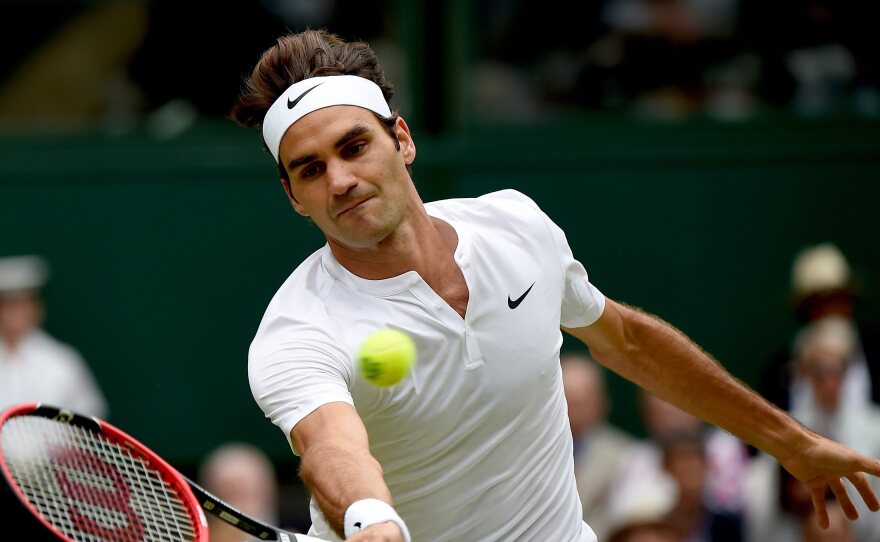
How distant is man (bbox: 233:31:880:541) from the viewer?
3703mm

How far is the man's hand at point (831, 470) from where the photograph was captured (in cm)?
432

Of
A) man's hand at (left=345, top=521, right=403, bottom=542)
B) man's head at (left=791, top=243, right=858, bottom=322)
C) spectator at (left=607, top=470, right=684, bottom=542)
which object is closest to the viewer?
man's hand at (left=345, top=521, right=403, bottom=542)

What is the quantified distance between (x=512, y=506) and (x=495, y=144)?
18.2 feet

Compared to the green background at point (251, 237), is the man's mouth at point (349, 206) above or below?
above

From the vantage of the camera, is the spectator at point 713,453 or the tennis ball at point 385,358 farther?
the spectator at point 713,453

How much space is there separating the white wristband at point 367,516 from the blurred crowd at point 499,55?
6.19 metres

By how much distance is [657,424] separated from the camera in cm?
756

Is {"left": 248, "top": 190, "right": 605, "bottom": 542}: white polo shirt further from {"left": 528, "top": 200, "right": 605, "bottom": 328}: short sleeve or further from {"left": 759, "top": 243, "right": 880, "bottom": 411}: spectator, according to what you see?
{"left": 759, "top": 243, "right": 880, "bottom": 411}: spectator

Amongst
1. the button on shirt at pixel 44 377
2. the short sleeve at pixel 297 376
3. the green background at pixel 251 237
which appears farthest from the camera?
the green background at pixel 251 237

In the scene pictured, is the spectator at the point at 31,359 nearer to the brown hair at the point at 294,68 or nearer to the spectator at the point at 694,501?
the spectator at the point at 694,501

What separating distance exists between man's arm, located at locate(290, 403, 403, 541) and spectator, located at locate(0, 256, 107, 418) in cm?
526

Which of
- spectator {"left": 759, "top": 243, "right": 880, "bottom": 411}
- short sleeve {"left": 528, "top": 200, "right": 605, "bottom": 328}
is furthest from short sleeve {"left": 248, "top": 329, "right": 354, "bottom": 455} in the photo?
spectator {"left": 759, "top": 243, "right": 880, "bottom": 411}

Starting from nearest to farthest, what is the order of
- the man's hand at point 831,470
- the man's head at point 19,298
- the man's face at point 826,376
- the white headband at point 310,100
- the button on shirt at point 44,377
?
the white headband at point 310,100
the man's hand at point 831,470
the man's face at point 826,376
the button on shirt at point 44,377
the man's head at point 19,298

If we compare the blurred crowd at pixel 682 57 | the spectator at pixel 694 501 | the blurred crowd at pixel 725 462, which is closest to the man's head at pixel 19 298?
the blurred crowd at pixel 682 57
